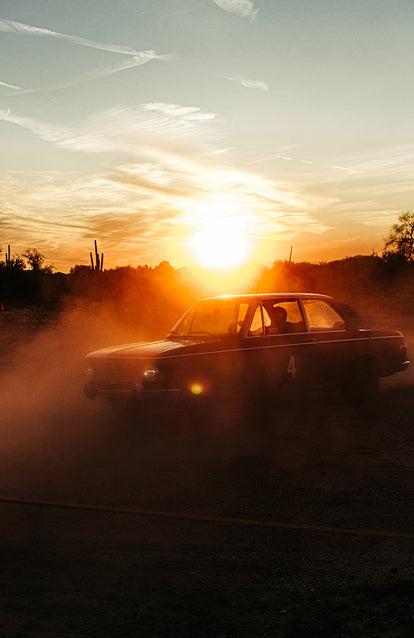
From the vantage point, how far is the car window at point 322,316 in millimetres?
9383

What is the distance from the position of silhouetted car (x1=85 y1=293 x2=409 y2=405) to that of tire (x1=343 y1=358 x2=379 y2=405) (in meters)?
0.01

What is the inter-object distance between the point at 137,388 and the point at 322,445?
84.9 inches

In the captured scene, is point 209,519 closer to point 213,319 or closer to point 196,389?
point 196,389

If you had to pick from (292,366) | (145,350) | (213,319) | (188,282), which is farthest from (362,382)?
(188,282)

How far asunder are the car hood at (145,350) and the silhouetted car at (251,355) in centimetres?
1

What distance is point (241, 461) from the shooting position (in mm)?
6742

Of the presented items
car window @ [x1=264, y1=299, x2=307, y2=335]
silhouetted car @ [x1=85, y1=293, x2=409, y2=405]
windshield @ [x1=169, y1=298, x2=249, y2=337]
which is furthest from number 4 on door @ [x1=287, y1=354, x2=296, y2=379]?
windshield @ [x1=169, y1=298, x2=249, y2=337]

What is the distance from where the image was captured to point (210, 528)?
4836 mm

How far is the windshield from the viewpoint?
878cm

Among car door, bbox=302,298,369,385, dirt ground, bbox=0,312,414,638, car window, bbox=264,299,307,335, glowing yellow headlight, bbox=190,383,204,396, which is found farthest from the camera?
car door, bbox=302,298,369,385

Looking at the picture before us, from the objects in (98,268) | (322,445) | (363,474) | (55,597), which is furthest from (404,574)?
(98,268)

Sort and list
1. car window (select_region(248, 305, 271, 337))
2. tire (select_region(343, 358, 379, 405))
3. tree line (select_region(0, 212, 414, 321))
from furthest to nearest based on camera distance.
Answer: tree line (select_region(0, 212, 414, 321))
tire (select_region(343, 358, 379, 405))
car window (select_region(248, 305, 271, 337))

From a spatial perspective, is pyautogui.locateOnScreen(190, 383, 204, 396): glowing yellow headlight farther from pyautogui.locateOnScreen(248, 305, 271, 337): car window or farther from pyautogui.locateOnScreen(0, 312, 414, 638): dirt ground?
pyautogui.locateOnScreen(248, 305, 271, 337): car window

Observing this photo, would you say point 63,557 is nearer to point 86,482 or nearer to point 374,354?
point 86,482
